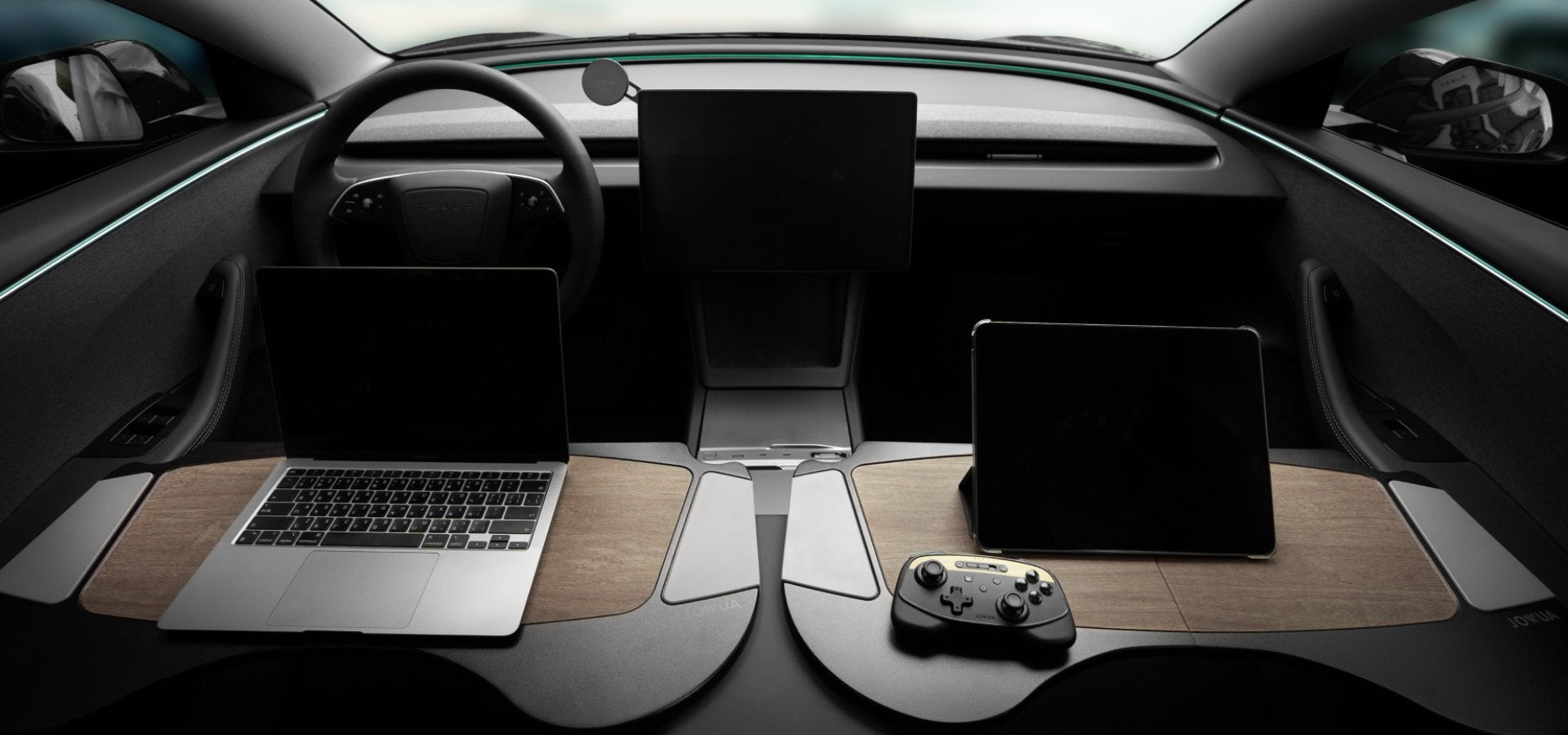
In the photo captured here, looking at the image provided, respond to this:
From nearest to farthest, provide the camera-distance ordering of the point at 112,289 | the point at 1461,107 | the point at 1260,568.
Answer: the point at 1260,568, the point at 112,289, the point at 1461,107

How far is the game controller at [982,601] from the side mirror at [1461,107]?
1.27m

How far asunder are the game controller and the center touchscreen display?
2.46ft

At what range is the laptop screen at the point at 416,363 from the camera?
942 mm

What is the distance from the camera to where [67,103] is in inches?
52.7

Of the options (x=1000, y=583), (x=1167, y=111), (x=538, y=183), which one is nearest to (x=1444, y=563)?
(x=1000, y=583)

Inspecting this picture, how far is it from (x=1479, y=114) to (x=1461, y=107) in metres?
0.04

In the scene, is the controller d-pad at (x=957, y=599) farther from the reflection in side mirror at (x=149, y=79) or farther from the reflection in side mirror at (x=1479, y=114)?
the reflection in side mirror at (x=149, y=79)

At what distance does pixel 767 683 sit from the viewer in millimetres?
784

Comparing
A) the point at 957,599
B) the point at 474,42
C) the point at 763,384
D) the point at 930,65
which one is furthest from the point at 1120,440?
the point at 474,42

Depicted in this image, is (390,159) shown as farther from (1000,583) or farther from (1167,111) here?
(1167,111)

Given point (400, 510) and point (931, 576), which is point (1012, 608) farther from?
point (400, 510)

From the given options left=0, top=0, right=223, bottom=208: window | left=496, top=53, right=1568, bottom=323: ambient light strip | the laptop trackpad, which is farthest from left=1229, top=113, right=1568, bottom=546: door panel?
left=0, top=0, right=223, bottom=208: window

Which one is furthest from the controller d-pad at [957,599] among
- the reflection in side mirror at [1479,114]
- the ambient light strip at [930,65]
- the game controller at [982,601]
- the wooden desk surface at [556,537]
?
the ambient light strip at [930,65]

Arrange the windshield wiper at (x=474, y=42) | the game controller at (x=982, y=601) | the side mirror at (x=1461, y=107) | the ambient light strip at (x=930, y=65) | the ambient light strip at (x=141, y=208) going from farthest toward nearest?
the windshield wiper at (x=474, y=42) < the ambient light strip at (x=930, y=65) < the side mirror at (x=1461, y=107) < the ambient light strip at (x=141, y=208) < the game controller at (x=982, y=601)
